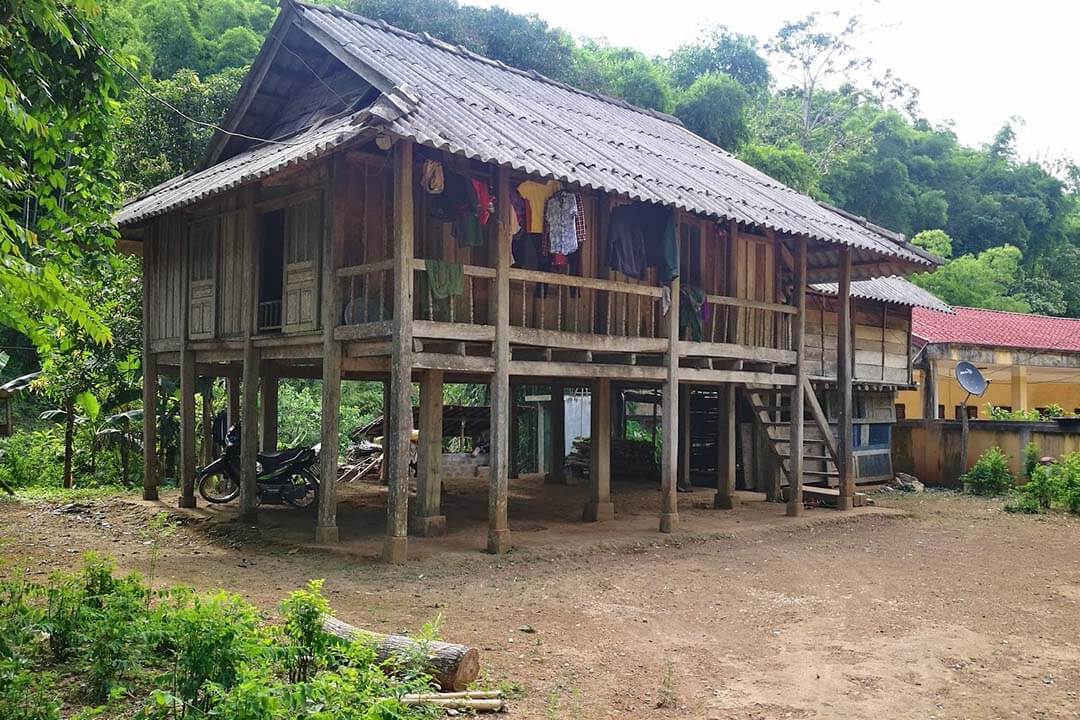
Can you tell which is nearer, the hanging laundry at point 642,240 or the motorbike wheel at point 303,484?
the hanging laundry at point 642,240

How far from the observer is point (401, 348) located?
8.79m

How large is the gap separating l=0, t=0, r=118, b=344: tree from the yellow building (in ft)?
55.5

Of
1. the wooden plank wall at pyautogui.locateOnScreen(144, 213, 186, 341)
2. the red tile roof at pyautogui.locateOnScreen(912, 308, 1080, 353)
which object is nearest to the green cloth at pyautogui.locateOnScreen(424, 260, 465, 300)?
the wooden plank wall at pyautogui.locateOnScreen(144, 213, 186, 341)

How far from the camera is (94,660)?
4.71m

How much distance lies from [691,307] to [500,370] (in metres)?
3.50

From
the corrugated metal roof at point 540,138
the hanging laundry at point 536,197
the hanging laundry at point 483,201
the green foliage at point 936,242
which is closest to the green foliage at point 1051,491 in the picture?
the corrugated metal roof at point 540,138

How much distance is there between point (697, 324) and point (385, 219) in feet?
14.5

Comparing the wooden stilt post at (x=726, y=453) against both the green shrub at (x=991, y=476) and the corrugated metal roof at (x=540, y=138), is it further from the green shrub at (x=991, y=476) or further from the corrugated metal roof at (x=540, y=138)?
the green shrub at (x=991, y=476)

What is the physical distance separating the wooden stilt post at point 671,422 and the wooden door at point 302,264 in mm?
4346

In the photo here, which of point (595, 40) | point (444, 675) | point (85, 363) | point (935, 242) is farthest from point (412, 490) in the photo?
point (595, 40)

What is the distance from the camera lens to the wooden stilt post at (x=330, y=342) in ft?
31.3

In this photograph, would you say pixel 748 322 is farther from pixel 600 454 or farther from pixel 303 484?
pixel 303 484

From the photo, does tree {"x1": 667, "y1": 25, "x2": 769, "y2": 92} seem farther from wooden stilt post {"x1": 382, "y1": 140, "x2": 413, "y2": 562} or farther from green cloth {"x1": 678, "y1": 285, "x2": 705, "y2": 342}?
wooden stilt post {"x1": 382, "y1": 140, "x2": 413, "y2": 562}

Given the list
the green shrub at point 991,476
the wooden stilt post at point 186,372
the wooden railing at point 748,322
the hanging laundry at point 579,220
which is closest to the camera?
the hanging laundry at point 579,220
